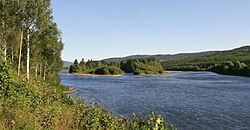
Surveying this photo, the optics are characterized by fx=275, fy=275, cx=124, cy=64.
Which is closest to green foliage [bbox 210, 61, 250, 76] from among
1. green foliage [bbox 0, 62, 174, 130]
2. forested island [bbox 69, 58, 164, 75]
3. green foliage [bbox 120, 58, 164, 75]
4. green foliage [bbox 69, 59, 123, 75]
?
green foliage [bbox 120, 58, 164, 75]

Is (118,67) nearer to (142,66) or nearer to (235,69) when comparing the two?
(142,66)

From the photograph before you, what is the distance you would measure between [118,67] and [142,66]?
1535 centimetres

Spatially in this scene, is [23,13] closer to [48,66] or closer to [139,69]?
[48,66]

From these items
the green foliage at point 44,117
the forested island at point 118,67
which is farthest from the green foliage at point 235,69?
the green foliage at point 44,117

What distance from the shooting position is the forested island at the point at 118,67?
15345 centimetres

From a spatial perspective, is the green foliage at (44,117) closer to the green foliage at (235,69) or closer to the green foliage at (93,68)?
the green foliage at (235,69)

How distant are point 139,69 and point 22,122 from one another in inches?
6329

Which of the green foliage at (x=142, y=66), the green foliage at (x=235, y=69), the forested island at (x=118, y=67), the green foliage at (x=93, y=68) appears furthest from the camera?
the green foliage at (x=142, y=66)

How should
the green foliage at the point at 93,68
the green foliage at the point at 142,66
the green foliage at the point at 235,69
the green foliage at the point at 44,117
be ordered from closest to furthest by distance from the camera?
the green foliage at the point at 44,117, the green foliage at the point at 235,69, the green foliage at the point at 93,68, the green foliage at the point at 142,66

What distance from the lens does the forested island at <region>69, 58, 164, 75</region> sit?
153 m

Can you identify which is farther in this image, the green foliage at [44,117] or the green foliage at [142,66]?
the green foliage at [142,66]

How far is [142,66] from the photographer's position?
175 meters

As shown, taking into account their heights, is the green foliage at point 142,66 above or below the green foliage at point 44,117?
above

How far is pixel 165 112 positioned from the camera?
32.5 m
